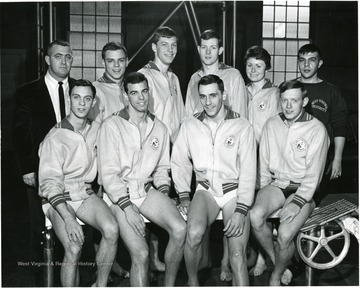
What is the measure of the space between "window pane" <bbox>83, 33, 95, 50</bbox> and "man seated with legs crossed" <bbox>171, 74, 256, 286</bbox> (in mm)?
5740

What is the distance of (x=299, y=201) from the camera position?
3490 millimetres

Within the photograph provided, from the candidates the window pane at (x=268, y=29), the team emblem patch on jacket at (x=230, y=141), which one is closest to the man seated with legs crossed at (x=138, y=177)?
the team emblem patch on jacket at (x=230, y=141)

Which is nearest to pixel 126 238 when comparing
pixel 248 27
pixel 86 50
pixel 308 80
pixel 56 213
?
pixel 56 213

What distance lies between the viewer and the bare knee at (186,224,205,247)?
10.6ft

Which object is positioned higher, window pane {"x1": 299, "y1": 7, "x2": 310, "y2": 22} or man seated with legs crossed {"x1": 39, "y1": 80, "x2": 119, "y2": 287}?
window pane {"x1": 299, "y1": 7, "x2": 310, "y2": 22}

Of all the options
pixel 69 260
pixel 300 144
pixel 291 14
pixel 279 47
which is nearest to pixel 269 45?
pixel 279 47

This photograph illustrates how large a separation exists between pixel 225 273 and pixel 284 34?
6399 mm

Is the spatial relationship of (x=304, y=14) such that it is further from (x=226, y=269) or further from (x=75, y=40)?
(x=226, y=269)

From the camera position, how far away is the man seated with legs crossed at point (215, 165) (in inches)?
131

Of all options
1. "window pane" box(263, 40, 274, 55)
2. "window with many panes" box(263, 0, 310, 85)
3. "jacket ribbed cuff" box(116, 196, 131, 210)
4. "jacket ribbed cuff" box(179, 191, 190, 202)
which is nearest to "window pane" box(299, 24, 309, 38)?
"window with many panes" box(263, 0, 310, 85)

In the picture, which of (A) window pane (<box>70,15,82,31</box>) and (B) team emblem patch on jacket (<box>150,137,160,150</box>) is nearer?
(B) team emblem patch on jacket (<box>150,137,160,150</box>)

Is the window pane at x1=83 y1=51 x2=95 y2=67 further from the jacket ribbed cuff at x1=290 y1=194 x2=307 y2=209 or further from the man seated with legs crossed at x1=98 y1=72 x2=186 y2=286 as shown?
the jacket ribbed cuff at x1=290 y1=194 x2=307 y2=209

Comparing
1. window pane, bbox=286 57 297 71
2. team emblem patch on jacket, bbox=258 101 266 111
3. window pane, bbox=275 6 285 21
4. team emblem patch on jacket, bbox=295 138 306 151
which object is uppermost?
window pane, bbox=275 6 285 21

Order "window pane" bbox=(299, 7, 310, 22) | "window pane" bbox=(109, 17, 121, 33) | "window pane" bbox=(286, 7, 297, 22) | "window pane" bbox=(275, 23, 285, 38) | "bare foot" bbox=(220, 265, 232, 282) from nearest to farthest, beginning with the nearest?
"bare foot" bbox=(220, 265, 232, 282) < "window pane" bbox=(109, 17, 121, 33) < "window pane" bbox=(275, 23, 285, 38) < "window pane" bbox=(286, 7, 297, 22) < "window pane" bbox=(299, 7, 310, 22)
